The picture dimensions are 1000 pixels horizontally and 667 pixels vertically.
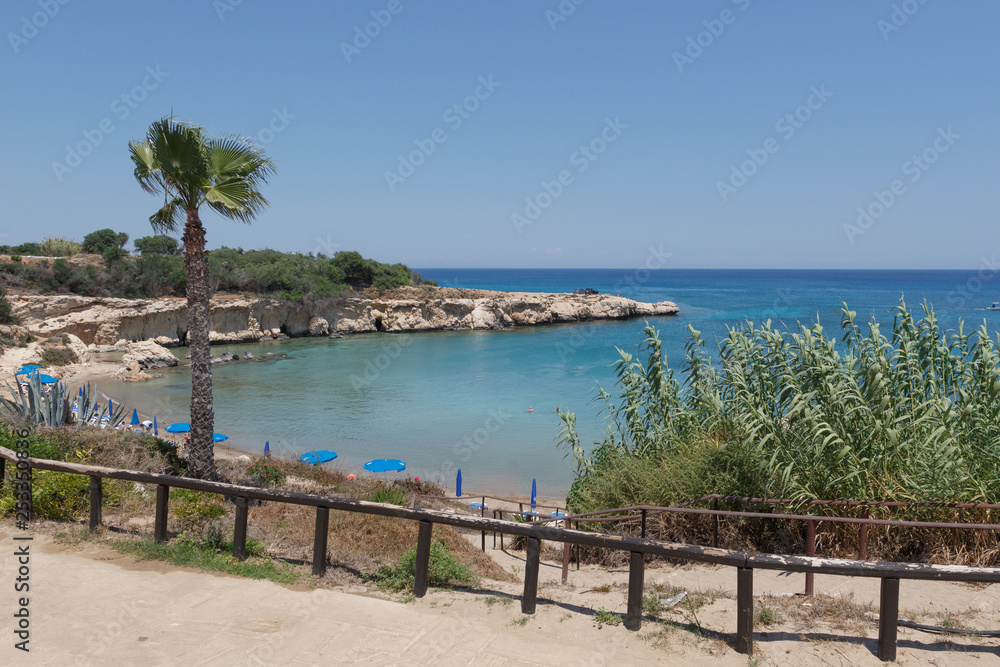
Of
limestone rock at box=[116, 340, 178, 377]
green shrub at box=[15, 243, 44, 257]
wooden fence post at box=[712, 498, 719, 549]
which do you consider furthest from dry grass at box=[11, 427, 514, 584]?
green shrub at box=[15, 243, 44, 257]

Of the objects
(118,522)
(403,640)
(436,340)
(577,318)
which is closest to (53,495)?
(118,522)

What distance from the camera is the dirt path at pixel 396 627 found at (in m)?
4.26

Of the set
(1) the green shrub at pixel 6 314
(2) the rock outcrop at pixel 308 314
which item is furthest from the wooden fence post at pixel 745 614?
(2) the rock outcrop at pixel 308 314

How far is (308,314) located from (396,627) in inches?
2197

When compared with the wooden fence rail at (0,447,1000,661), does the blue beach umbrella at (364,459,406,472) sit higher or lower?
lower

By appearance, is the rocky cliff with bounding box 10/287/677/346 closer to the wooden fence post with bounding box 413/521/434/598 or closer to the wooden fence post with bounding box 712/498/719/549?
the wooden fence post with bounding box 413/521/434/598

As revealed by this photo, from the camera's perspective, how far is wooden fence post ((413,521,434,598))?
529 cm

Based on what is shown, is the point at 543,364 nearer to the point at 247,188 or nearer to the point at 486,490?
the point at 486,490

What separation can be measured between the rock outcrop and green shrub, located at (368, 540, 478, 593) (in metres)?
42.1

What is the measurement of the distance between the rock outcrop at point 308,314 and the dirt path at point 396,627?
135 ft

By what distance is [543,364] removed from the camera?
144 ft

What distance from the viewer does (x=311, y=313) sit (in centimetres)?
5766

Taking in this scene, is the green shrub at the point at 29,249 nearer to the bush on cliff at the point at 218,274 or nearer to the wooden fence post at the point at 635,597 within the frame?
the bush on cliff at the point at 218,274

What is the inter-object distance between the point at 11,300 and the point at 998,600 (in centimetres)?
4848
